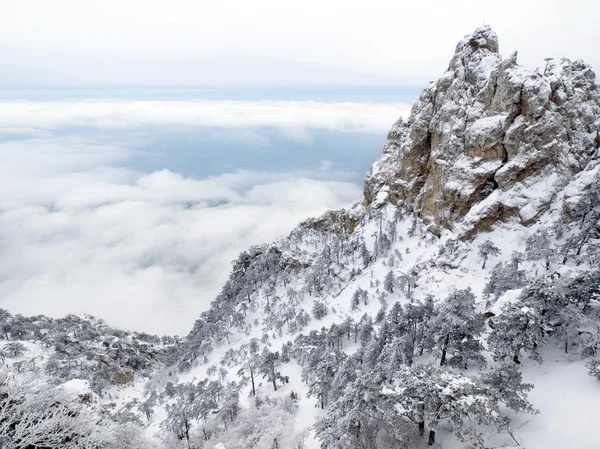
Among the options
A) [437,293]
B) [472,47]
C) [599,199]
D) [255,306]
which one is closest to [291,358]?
[437,293]

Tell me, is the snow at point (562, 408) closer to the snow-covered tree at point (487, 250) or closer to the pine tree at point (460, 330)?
the pine tree at point (460, 330)

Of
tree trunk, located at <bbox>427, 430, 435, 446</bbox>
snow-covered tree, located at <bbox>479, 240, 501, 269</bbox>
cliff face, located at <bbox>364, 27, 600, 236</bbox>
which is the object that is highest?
cliff face, located at <bbox>364, 27, 600, 236</bbox>

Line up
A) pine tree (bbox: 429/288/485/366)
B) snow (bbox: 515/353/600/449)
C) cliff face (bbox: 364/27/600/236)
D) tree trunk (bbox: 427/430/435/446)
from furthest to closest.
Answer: cliff face (bbox: 364/27/600/236), pine tree (bbox: 429/288/485/366), tree trunk (bbox: 427/430/435/446), snow (bbox: 515/353/600/449)

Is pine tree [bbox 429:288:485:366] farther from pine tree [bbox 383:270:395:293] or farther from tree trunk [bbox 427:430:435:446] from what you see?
pine tree [bbox 383:270:395:293]

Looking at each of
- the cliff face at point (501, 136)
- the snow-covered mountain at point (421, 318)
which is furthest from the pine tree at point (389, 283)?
the cliff face at point (501, 136)

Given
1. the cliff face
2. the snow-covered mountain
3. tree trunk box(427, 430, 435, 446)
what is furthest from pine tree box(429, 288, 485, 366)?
the cliff face

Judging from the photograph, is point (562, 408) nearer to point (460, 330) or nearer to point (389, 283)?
point (460, 330)

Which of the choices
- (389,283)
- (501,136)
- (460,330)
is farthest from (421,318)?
(501,136)
